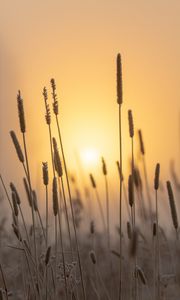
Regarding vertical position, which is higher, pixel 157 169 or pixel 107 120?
pixel 107 120

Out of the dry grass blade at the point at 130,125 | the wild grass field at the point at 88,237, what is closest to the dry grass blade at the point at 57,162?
the wild grass field at the point at 88,237

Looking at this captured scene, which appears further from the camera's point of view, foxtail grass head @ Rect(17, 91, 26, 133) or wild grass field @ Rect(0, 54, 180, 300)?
wild grass field @ Rect(0, 54, 180, 300)

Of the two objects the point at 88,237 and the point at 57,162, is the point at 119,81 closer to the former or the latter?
the point at 57,162

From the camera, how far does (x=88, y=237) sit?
1.46m

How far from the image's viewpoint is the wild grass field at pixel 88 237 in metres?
0.84

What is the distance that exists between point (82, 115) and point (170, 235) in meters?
0.76

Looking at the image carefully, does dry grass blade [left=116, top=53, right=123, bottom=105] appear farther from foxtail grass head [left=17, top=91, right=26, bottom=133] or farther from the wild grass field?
foxtail grass head [left=17, top=91, right=26, bottom=133]

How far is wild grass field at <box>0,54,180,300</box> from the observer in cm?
84

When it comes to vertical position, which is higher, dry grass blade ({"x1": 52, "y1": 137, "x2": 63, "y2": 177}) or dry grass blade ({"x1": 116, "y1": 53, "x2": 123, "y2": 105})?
dry grass blade ({"x1": 116, "y1": 53, "x2": 123, "y2": 105})

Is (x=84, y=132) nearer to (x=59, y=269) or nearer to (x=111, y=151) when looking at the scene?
(x=111, y=151)

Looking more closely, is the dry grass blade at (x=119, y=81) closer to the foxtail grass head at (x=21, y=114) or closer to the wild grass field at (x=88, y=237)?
the wild grass field at (x=88, y=237)

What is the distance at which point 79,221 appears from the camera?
4.48ft

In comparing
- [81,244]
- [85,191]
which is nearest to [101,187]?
[85,191]

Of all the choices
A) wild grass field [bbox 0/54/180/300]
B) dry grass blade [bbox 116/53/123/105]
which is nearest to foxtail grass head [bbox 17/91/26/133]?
wild grass field [bbox 0/54/180/300]
